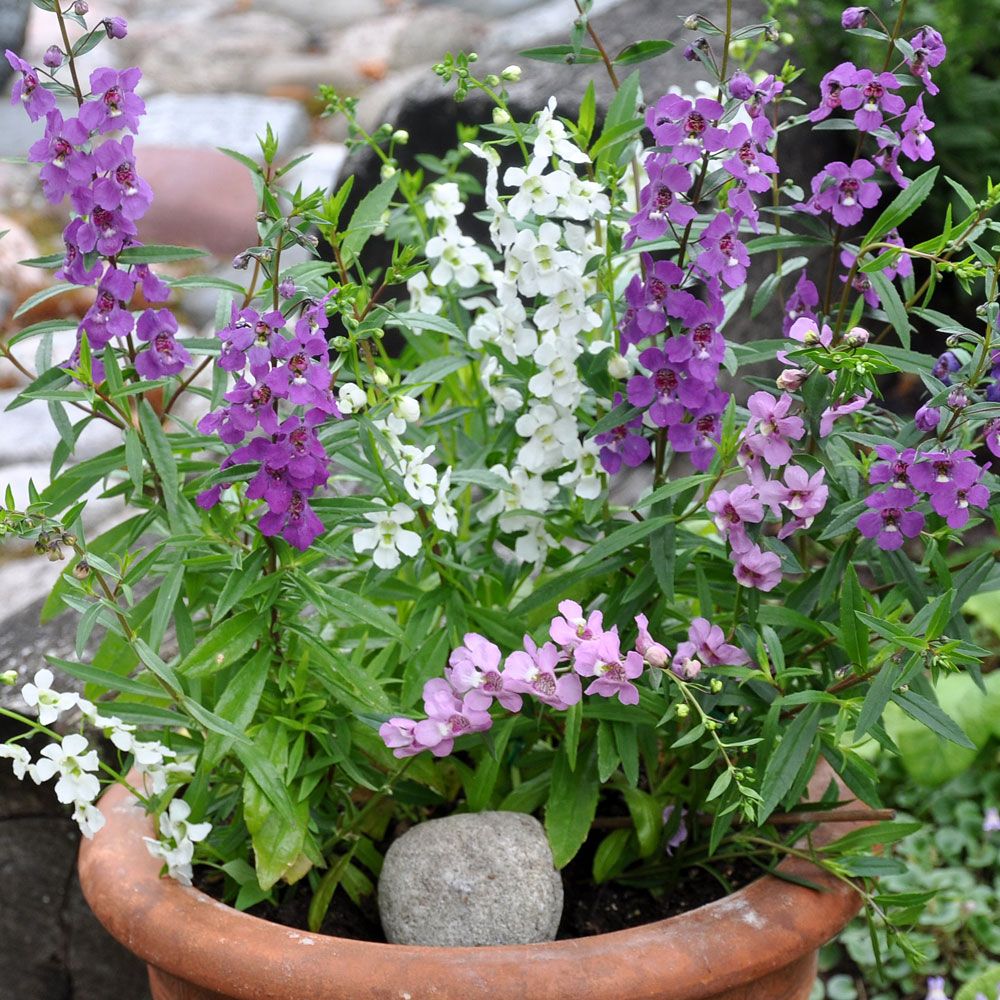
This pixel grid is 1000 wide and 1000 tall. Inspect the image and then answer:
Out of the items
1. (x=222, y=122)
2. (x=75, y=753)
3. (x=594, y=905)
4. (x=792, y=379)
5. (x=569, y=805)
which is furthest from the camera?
(x=222, y=122)

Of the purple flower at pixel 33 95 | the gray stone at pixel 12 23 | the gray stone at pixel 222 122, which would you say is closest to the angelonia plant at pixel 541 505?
the purple flower at pixel 33 95

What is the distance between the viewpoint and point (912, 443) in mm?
1215

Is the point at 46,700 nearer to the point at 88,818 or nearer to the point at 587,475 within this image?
the point at 88,818

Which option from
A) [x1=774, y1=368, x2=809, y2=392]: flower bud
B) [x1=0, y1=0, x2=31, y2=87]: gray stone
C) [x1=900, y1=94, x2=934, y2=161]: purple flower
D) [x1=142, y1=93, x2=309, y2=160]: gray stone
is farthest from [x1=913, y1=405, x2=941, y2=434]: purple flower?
[x1=0, y1=0, x2=31, y2=87]: gray stone

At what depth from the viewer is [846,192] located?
4.23 ft

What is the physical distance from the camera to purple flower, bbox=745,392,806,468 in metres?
1.14

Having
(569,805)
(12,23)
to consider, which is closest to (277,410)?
(569,805)

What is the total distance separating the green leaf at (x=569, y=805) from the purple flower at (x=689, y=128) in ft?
1.95

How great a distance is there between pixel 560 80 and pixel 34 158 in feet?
5.07

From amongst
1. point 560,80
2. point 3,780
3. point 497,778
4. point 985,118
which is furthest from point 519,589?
point 985,118

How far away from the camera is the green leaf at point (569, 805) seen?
4.38 feet

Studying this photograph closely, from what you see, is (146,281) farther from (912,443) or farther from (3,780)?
(3,780)

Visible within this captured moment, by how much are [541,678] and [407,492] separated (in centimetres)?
22

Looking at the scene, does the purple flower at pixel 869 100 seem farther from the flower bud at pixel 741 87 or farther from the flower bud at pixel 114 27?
the flower bud at pixel 114 27
